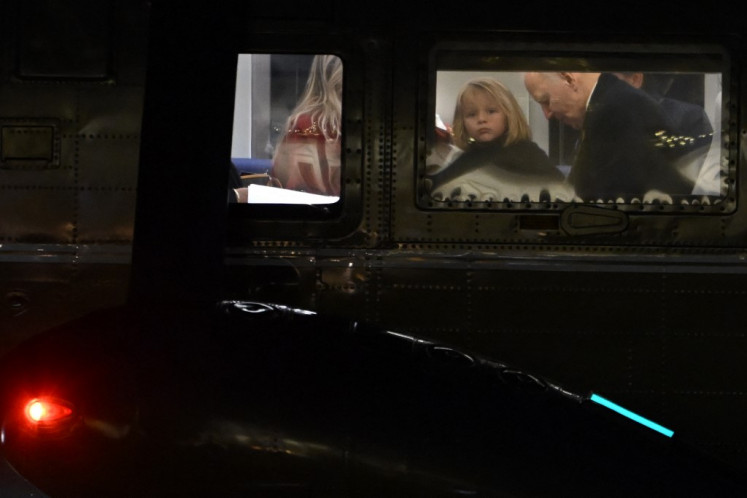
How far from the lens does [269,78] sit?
446cm

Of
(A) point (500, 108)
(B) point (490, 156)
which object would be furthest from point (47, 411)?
(A) point (500, 108)

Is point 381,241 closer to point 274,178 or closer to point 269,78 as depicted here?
point 274,178

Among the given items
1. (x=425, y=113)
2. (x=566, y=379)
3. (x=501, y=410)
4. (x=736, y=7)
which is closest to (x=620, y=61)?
(x=736, y=7)

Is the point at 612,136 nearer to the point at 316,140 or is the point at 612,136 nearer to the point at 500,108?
the point at 500,108

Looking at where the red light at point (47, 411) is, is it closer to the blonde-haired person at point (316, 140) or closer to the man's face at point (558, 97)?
the blonde-haired person at point (316, 140)

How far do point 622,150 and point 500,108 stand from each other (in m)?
0.63

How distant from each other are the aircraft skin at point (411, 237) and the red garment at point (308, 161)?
0.29 ft

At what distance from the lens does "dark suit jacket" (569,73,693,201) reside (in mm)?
4391

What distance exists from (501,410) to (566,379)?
146 centimetres

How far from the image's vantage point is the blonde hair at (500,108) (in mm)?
4402

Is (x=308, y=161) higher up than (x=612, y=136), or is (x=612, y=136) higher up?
(x=612, y=136)

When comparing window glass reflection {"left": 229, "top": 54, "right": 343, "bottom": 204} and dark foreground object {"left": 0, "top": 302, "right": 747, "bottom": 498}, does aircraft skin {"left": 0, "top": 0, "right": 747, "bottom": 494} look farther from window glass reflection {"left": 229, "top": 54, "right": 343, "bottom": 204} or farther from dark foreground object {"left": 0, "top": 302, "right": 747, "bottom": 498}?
dark foreground object {"left": 0, "top": 302, "right": 747, "bottom": 498}

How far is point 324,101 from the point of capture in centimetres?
446

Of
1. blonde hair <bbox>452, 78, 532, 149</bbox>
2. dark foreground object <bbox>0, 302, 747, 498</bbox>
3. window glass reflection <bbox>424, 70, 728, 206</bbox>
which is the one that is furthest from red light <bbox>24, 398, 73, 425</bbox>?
blonde hair <bbox>452, 78, 532, 149</bbox>
